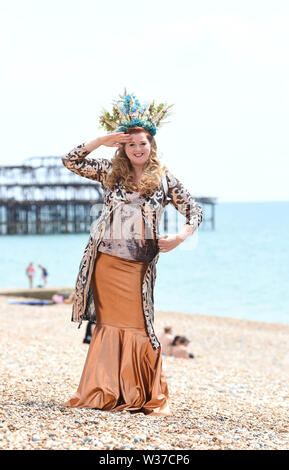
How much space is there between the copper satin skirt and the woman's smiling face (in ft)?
2.33

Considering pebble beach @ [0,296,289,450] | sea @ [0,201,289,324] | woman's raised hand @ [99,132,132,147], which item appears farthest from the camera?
sea @ [0,201,289,324]

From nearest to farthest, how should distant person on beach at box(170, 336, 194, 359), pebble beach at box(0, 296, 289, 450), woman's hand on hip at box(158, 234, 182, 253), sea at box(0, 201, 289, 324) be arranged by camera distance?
pebble beach at box(0, 296, 289, 450), woman's hand on hip at box(158, 234, 182, 253), distant person on beach at box(170, 336, 194, 359), sea at box(0, 201, 289, 324)

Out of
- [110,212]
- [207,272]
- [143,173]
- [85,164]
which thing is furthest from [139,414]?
[207,272]

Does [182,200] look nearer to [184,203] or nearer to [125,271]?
[184,203]

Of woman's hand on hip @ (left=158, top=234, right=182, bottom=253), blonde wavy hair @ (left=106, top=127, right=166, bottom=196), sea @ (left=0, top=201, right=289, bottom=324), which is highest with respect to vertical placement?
blonde wavy hair @ (left=106, top=127, right=166, bottom=196)

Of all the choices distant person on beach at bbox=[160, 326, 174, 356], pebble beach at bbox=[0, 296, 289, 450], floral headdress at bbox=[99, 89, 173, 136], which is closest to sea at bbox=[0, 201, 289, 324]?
distant person on beach at bbox=[160, 326, 174, 356]

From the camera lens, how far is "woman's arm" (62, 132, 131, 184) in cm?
473

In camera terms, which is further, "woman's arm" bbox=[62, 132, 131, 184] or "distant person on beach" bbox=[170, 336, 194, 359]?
"distant person on beach" bbox=[170, 336, 194, 359]

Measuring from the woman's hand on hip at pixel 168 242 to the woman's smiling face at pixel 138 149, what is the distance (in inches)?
22.4

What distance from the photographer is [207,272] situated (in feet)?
152

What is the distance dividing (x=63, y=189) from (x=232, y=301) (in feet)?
104

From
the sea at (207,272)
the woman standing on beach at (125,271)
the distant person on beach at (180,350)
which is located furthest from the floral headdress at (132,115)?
the sea at (207,272)

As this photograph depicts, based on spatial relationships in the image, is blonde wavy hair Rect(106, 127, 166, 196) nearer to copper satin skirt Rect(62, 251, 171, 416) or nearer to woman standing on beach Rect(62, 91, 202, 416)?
woman standing on beach Rect(62, 91, 202, 416)

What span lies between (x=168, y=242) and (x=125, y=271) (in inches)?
14.2
